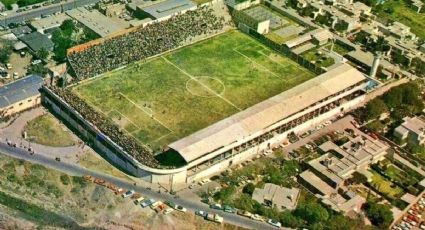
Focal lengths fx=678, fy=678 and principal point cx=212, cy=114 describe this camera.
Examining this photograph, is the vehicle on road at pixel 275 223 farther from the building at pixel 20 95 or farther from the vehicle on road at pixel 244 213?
the building at pixel 20 95

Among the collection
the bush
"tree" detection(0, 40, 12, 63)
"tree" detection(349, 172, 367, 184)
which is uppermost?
"tree" detection(0, 40, 12, 63)

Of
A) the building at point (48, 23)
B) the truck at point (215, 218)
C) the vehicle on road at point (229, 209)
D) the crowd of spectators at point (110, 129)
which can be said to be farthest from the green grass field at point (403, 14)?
the truck at point (215, 218)

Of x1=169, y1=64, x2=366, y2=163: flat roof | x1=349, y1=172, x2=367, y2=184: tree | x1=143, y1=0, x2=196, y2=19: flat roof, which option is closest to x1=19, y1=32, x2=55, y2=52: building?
x1=143, y1=0, x2=196, y2=19: flat roof

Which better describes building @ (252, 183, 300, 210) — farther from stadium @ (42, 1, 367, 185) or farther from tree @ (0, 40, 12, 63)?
tree @ (0, 40, 12, 63)

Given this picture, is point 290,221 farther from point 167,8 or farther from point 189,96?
point 167,8

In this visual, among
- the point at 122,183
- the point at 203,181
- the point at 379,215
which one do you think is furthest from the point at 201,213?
the point at 379,215
